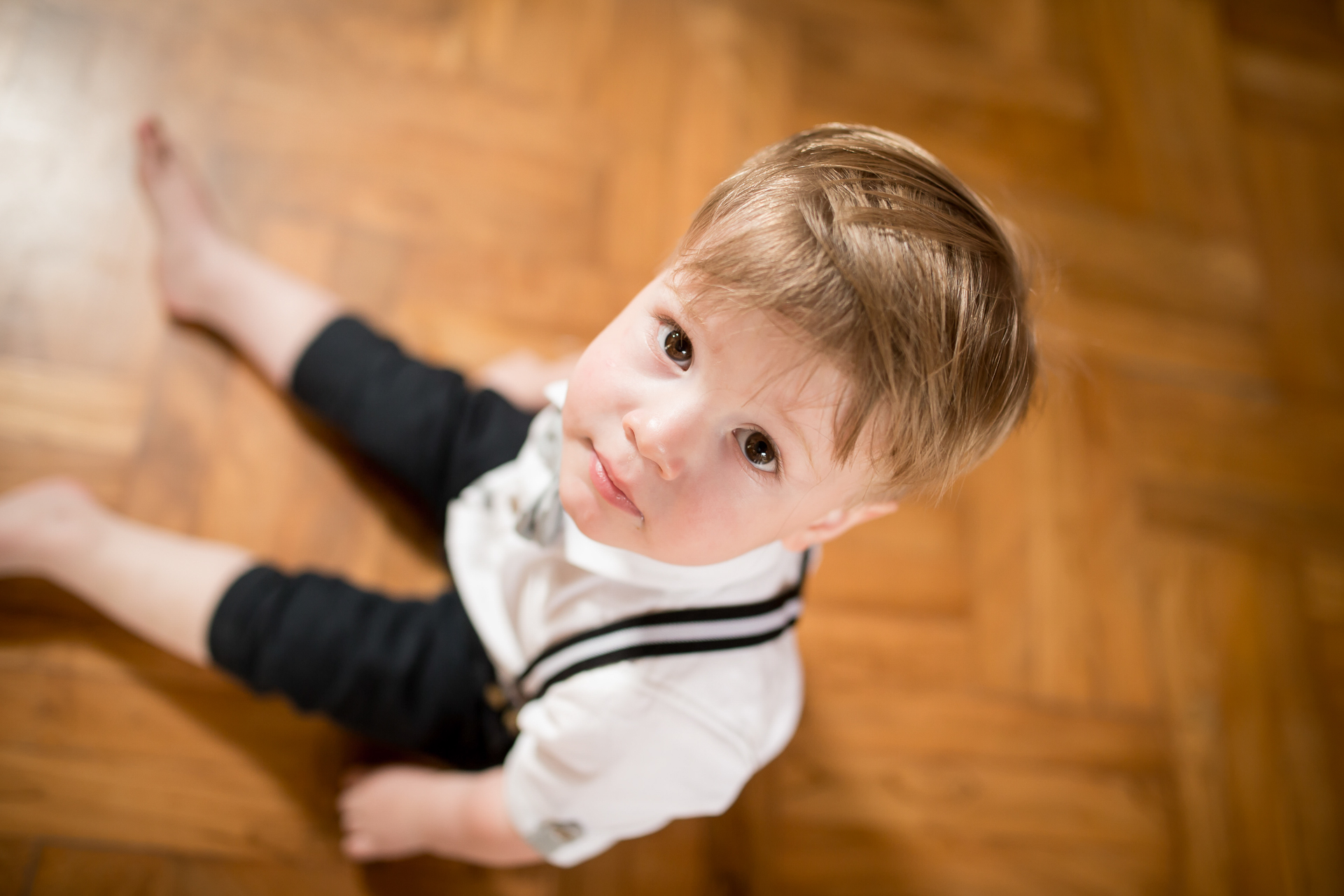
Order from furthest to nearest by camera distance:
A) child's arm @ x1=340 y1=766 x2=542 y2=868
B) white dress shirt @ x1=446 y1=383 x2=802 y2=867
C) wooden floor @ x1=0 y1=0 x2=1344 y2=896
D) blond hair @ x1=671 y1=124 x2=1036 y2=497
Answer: wooden floor @ x1=0 y1=0 x2=1344 y2=896 < child's arm @ x1=340 y1=766 x2=542 y2=868 < white dress shirt @ x1=446 y1=383 x2=802 y2=867 < blond hair @ x1=671 y1=124 x2=1036 y2=497

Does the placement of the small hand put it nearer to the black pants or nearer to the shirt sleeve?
the black pants

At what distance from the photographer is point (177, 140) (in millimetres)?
915

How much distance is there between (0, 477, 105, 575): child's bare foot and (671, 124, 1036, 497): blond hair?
1.99ft

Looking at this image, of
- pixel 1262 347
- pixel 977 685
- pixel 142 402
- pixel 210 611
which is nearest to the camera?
pixel 210 611

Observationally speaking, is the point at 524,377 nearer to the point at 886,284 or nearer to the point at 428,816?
the point at 428,816

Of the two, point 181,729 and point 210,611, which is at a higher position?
point 210,611

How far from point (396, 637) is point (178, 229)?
473 mm

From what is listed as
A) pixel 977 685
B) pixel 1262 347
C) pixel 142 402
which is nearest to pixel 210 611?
pixel 142 402

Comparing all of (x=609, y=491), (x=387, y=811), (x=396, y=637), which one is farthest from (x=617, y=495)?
(x=387, y=811)

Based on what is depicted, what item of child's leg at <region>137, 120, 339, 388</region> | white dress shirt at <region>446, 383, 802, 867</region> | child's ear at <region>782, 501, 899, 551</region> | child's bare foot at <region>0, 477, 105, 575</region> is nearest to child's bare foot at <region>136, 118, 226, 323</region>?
child's leg at <region>137, 120, 339, 388</region>

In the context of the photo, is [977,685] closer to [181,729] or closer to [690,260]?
[690,260]

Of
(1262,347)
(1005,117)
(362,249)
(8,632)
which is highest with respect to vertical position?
(1005,117)

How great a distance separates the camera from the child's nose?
0.46 metres

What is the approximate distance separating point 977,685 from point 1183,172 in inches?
30.5
